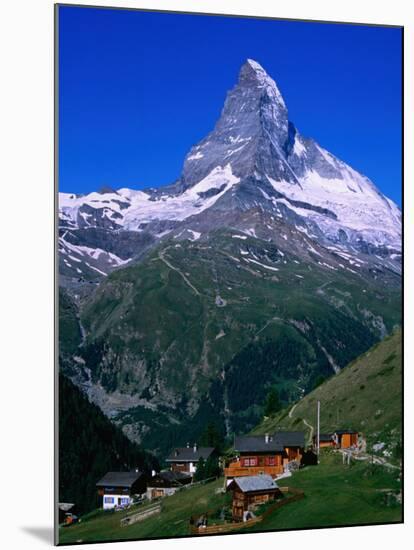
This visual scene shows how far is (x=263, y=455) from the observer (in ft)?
65.6

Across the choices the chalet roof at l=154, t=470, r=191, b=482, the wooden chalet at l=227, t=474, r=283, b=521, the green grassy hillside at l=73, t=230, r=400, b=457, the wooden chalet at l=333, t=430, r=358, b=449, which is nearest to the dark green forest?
the chalet roof at l=154, t=470, r=191, b=482

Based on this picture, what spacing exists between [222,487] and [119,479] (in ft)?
5.55

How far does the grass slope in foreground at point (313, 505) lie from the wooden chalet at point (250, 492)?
18cm

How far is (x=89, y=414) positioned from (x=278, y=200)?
18.5ft

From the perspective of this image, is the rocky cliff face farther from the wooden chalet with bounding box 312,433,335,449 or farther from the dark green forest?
the wooden chalet with bounding box 312,433,335,449

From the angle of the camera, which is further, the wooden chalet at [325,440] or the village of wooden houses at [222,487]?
the wooden chalet at [325,440]

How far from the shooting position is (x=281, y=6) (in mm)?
A: 20062

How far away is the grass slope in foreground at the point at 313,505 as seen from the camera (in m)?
19.0

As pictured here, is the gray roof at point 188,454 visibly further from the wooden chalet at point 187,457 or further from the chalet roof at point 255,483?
the chalet roof at point 255,483

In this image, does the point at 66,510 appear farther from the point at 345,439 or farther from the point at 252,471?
the point at 345,439

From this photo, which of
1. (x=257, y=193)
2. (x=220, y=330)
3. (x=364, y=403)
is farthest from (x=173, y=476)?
(x=220, y=330)

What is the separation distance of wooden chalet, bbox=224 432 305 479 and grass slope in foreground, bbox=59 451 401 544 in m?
0.27

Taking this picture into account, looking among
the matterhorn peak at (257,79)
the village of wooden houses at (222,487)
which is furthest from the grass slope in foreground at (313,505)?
the matterhorn peak at (257,79)

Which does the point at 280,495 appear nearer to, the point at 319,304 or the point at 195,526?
the point at 195,526
